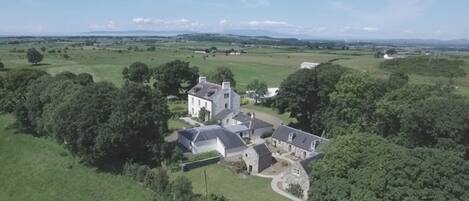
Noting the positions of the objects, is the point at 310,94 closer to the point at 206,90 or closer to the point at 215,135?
the point at 215,135

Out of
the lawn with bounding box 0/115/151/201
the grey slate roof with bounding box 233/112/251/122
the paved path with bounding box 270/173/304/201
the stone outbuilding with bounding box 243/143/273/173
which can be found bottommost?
the lawn with bounding box 0/115/151/201

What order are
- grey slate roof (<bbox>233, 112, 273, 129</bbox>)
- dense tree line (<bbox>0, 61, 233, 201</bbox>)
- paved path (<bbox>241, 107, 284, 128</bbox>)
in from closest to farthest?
dense tree line (<bbox>0, 61, 233, 201</bbox>) → grey slate roof (<bbox>233, 112, 273, 129</bbox>) → paved path (<bbox>241, 107, 284, 128</bbox>)

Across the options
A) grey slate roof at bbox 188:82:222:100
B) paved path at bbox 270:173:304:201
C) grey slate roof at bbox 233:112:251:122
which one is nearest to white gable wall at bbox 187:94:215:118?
grey slate roof at bbox 188:82:222:100

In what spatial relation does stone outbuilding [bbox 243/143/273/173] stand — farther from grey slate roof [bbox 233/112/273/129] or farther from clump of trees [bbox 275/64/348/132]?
clump of trees [bbox 275/64/348/132]

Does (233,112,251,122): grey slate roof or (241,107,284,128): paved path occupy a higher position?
(233,112,251,122): grey slate roof

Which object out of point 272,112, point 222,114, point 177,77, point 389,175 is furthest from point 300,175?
point 177,77

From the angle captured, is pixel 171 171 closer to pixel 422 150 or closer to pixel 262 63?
pixel 422 150

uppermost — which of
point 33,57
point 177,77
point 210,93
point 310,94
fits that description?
point 310,94

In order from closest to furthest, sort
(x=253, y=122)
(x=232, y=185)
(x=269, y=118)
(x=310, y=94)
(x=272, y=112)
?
(x=232, y=185), (x=310, y=94), (x=253, y=122), (x=269, y=118), (x=272, y=112)
